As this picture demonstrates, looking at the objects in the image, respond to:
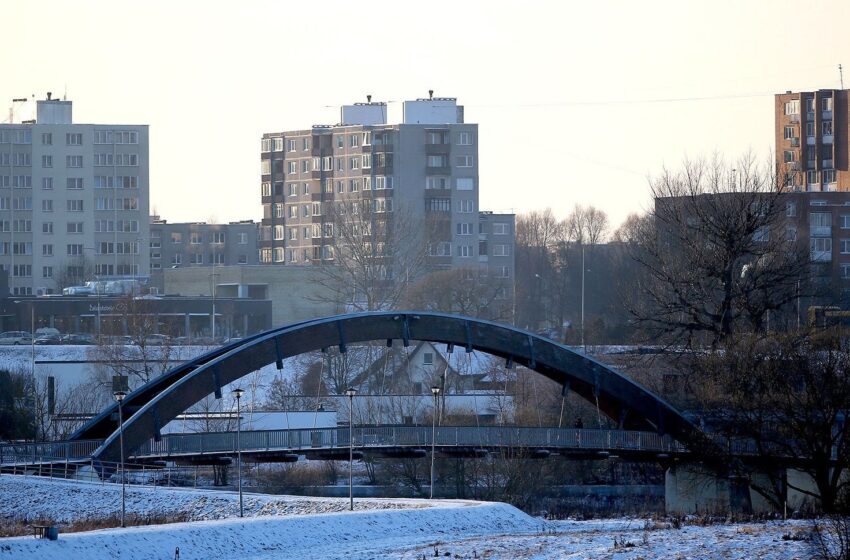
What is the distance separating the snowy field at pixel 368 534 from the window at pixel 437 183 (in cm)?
9777

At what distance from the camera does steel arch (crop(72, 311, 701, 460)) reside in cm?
4988

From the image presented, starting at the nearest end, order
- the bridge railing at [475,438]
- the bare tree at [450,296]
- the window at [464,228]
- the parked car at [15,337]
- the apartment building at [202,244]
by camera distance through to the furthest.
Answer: the bridge railing at [475,438], the bare tree at [450,296], the parked car at [15,337], the window at [464,228], the apartment building at [202,244]

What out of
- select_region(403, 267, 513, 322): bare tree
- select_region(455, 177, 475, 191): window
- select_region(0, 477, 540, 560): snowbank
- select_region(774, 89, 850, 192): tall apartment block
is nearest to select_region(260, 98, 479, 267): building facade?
select_region(455, 177, 475, 191): window

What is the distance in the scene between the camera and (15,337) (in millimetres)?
110062

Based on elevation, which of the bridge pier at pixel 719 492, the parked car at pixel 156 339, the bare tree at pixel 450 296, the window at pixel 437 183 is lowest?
the bridge pier at pixel 719 492

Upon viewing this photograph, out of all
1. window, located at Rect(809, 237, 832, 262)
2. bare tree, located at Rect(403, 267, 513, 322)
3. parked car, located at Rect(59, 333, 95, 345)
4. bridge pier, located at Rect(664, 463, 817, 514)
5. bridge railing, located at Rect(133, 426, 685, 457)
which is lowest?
bridge pier, located at Rect(664, 463, 817, 514)

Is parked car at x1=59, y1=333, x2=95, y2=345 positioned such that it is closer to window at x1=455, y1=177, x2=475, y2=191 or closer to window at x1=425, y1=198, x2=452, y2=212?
window at x1=425, y1=198, x2=452, y2=212

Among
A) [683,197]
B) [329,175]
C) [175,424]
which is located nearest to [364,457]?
[175,424]

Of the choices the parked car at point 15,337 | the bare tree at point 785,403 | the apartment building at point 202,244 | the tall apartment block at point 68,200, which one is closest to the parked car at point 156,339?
the parked car at point 15,337

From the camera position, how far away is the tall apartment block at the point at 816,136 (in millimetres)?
131750

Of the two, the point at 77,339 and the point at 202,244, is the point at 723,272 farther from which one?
the point at 202,244

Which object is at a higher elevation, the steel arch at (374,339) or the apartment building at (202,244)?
the apartment building at (202,244)

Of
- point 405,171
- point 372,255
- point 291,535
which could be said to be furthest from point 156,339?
point 291,535

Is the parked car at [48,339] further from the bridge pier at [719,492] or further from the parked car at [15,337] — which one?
the bridge pier at [719,492]
